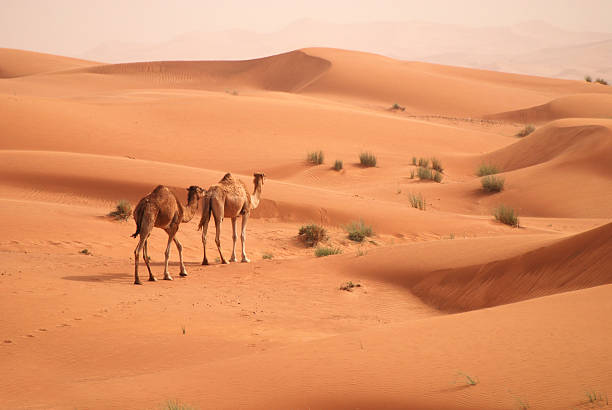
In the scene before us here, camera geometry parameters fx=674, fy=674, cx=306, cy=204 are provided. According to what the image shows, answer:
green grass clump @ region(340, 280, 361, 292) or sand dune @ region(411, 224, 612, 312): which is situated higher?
sand dune @ region(411, 224, 612, 312)

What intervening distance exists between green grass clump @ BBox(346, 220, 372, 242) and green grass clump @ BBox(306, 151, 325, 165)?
10457 millimetres

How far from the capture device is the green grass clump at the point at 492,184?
2244 centimetres

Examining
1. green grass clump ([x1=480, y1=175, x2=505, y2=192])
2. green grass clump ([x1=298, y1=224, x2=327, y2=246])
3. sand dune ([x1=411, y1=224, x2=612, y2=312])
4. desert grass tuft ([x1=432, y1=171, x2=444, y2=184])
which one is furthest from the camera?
desert grass tuft ([x1=432, y1=171, x2=444, y2=184])

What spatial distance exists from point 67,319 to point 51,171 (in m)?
12.7

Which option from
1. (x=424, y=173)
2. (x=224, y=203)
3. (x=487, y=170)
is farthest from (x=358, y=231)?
(x=487, y=170)

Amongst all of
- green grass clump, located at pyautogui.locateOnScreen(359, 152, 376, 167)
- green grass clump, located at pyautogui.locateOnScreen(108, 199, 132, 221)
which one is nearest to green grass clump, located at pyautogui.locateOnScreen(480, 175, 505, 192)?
green grass clump, located at pyautogui.locateOnScreen(359, 152, 376, 167)

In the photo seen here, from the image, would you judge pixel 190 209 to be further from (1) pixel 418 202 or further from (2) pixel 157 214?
(1) pixel 418 202

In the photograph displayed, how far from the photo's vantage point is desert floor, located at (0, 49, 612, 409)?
5832mm

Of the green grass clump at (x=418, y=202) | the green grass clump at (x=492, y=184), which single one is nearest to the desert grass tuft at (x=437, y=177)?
the green grass clump at (x=492, y=184)

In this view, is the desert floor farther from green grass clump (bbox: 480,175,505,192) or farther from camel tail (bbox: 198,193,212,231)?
camel tail (bbox: 198,193,212,231)

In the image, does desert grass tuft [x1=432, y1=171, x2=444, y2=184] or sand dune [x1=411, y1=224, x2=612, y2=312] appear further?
desert grass tuft [x1=432, y1=171, x2=444, y2=184]

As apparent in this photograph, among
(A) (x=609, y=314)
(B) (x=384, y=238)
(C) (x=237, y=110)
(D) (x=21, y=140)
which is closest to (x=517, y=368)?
(A) (x=609, y=314)

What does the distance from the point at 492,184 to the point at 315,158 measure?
8.03m

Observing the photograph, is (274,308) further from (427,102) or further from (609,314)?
(427,102)
